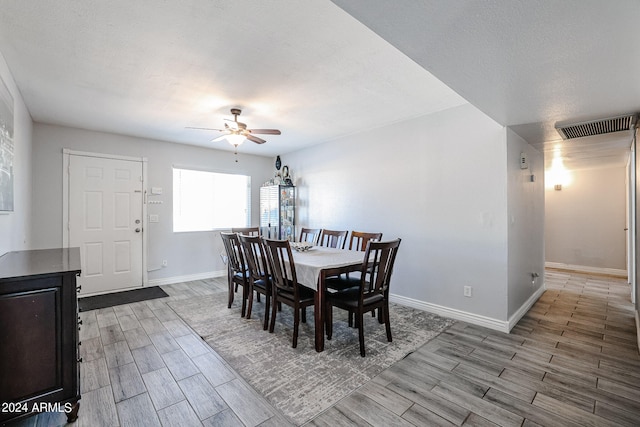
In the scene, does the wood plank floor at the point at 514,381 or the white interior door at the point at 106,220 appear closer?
the wood plank floor at the point at 514,381

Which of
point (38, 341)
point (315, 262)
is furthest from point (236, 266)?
point (38, 341)

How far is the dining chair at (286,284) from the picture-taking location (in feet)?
8.45

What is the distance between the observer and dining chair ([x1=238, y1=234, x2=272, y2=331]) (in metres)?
A: 2.94

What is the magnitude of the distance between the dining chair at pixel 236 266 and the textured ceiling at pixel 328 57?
4.96 ft

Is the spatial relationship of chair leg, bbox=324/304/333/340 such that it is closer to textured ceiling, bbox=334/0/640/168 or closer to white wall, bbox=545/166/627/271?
textured ceiling, bbox=334/0/640/168

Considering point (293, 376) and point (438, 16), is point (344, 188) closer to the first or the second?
point (293, 376)

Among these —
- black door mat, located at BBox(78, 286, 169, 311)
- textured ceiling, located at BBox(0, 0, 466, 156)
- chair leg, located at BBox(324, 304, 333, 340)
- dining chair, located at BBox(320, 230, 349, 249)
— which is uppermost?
textured ceiling, located at BBox(0, 0, 466, 156)

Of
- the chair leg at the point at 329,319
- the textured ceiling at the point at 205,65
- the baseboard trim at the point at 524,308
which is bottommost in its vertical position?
the baseboard trim at the point at 524,308

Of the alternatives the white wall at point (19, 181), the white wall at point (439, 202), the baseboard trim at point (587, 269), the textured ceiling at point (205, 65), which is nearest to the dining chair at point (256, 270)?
the textured ceiling at point (205, 65)

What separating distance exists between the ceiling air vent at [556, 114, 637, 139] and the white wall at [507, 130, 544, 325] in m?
0.42

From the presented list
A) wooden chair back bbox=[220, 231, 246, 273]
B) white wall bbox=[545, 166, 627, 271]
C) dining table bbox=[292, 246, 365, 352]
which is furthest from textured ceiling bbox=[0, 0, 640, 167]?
white wall bbox=[545, 166, 627, 271]

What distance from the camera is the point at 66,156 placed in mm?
4027

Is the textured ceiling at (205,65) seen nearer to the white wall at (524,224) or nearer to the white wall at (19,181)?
the white wall at (19,181)

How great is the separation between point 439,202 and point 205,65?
9.18ft
